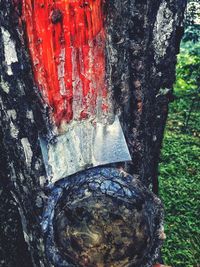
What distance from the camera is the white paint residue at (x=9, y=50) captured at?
0.83 meters

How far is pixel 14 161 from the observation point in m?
1.01

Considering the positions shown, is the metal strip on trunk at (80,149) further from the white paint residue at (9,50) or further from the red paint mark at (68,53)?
the white paint residue at (9,50)

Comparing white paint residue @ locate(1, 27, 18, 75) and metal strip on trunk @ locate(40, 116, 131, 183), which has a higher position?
white paint residue @ locate(1, 27, 18, 75)

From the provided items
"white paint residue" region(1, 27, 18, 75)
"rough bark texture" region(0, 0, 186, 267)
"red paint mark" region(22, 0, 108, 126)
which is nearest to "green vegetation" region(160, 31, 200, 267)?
"rough bark texture" region(0, 0, 186, 267)

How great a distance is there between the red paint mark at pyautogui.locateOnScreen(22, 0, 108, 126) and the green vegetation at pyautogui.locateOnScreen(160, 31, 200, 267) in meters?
1.68

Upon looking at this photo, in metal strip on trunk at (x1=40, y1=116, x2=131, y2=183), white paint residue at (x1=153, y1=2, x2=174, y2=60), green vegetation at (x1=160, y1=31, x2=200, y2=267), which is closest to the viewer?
metal strip on trunk at (x1=40, y1=116, x2=131, y2=183)

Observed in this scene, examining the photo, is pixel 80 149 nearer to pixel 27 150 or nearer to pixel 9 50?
pixel 27 150

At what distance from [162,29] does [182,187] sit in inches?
79.3

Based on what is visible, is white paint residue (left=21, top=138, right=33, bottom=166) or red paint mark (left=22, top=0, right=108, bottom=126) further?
white paint residue (left=21, top=138, right=33, bottom=166)

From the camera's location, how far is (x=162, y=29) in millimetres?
1059

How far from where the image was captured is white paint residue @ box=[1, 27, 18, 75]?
83 cm

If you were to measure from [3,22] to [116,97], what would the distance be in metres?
0.35

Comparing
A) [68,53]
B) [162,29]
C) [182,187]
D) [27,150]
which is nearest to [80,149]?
[27,150]

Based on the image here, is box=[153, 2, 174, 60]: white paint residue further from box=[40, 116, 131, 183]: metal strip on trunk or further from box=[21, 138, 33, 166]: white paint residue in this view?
box=[21, 138, 33, 166]: white paint residue
